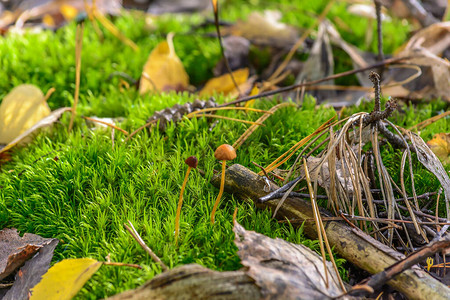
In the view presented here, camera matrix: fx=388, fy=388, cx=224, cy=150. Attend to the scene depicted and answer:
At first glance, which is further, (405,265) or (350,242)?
(350,242)

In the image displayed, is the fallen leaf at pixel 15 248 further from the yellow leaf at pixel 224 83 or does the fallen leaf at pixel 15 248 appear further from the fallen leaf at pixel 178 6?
the fallen leaf at pixel 178 6

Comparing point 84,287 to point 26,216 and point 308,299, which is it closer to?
point 26,216

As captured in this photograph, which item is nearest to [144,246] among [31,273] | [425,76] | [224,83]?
[31,273]

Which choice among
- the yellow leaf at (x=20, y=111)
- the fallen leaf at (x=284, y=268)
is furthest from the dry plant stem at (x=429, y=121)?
the yellow leaf at (x=20, y=111)

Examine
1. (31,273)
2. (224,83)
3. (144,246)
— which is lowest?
(31,273)

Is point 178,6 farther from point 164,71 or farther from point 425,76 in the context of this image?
point 425,76

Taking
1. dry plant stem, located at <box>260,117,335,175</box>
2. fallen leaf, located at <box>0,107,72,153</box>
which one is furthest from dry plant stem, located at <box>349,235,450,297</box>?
fallen leaf, located at <box>0,107,72,153</box>
